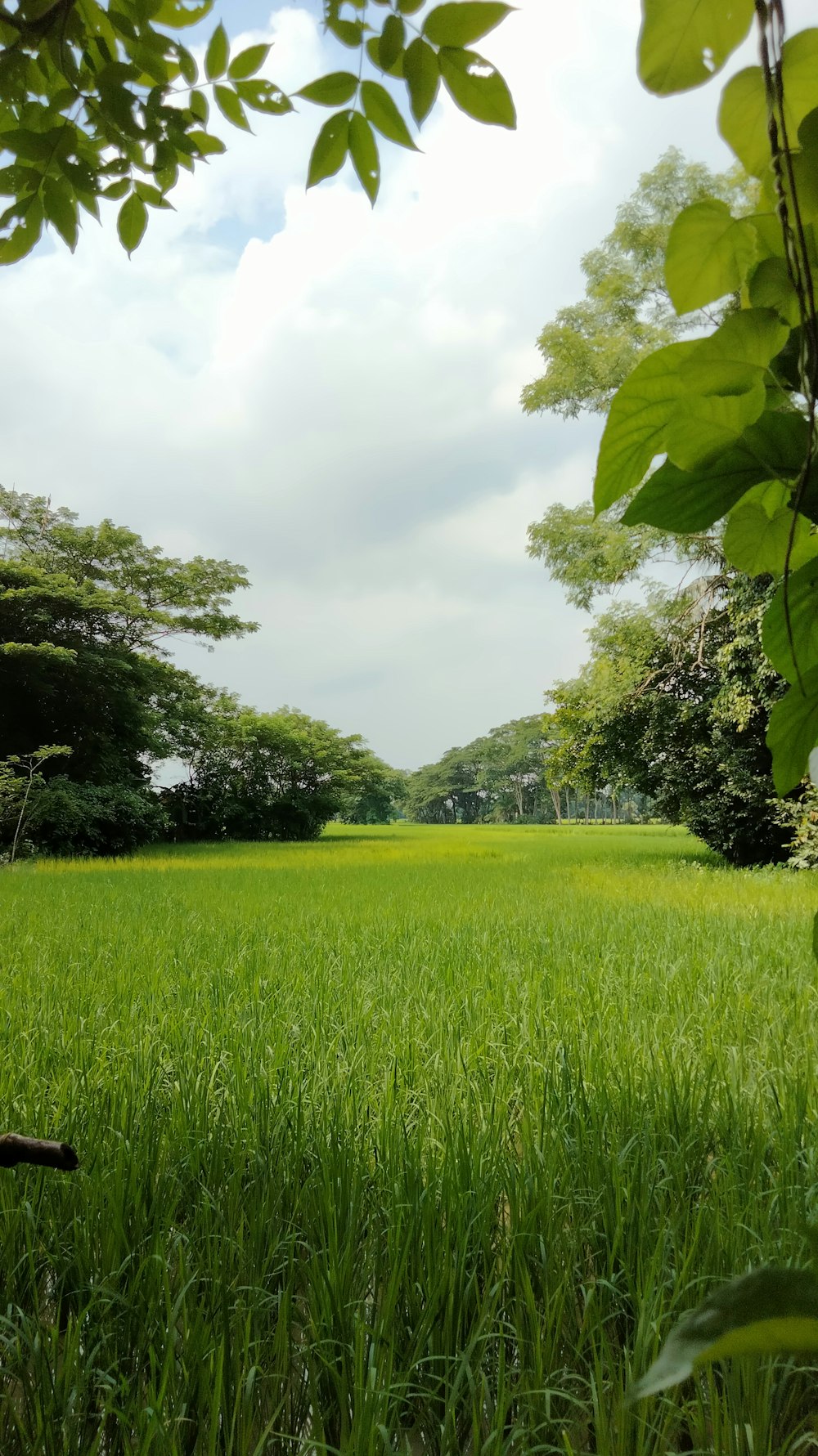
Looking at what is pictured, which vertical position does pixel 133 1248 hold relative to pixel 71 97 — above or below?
below

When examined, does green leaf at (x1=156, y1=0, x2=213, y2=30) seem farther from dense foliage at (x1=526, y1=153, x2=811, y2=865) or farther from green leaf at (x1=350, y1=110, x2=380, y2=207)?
dense foliage at (x1=526, y1=153, x2=811, y2=865)

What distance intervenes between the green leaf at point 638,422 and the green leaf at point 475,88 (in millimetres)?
372

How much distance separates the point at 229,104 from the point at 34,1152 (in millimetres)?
1117

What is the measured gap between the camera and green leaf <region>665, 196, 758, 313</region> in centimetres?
29

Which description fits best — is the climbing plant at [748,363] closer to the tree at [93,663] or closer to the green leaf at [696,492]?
the green leaf at [696,492]

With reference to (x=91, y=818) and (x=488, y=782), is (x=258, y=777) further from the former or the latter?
(x=488, y=782)

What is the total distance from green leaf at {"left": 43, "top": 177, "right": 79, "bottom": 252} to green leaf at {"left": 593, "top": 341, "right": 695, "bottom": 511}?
88 cm

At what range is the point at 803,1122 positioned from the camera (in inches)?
68.1

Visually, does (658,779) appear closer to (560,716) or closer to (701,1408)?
(560,716)

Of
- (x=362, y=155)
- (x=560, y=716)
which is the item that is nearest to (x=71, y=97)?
(x=362, y=155)

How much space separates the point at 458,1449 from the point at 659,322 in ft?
43.1

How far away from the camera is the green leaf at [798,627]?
31cm

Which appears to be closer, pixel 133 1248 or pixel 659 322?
pixel 133 1248

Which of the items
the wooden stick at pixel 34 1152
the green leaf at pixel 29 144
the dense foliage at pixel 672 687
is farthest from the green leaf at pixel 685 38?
the dense foliage at pixel 672 687
